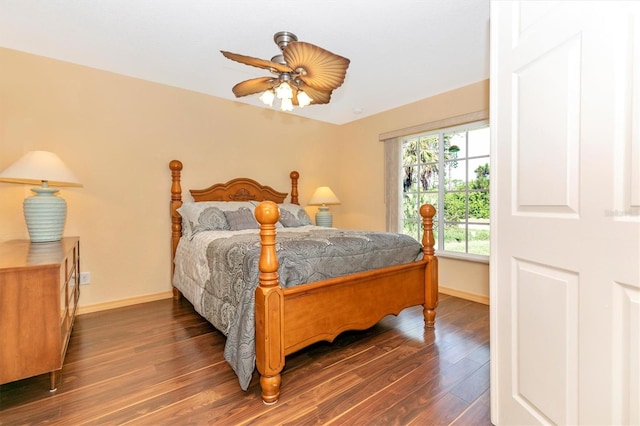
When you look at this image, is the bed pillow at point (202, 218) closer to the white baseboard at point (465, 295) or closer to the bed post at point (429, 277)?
the bed post at point (429, 277)

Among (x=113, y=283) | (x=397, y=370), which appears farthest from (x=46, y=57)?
(x=397, y=370)

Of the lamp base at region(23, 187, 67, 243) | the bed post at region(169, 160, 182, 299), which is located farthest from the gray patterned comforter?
the lamp base at region(23, 187, 67, 243)

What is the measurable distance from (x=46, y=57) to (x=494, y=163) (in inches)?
142

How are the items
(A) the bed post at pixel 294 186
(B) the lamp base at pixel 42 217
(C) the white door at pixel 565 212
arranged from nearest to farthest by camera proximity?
(C) the white door at pixel 565 212
(B) the lamp base at pixel 42 217
(A) the bed post at pixel 294 186

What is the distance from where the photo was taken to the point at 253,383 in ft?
5.64

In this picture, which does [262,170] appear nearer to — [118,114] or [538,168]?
[118,114]

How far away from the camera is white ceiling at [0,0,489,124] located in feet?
6.51

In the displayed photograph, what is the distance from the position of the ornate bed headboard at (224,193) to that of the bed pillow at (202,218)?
5.2 inches

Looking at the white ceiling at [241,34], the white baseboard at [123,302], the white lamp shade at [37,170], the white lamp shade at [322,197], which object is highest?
the white ceiling at [241,34]

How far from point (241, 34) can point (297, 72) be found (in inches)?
29.3

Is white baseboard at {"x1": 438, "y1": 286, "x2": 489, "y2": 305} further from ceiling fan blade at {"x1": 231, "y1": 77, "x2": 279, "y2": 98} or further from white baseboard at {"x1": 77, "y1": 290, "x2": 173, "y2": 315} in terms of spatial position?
white baseboard at {"x1": 77, "y1": 290, "x2": 173, "y2": 315}

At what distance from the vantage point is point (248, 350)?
1585 millimetres

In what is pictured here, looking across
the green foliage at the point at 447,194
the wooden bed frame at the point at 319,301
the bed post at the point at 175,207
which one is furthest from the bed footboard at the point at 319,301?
the bed post at the point at 175,207

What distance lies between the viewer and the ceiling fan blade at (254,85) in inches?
80.4
